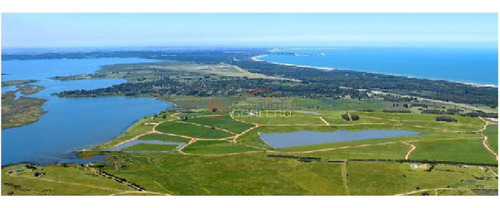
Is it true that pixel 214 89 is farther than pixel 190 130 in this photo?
Yes

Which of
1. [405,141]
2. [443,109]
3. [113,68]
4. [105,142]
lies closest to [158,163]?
[105,142]

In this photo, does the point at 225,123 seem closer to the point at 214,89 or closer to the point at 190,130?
the point at 190,130

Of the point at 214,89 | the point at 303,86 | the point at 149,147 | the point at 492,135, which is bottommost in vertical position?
the point at 492,135

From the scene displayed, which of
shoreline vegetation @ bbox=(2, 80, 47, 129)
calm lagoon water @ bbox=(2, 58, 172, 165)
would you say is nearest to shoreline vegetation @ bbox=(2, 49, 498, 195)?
calm lagoon water @ bbox=(2, 58, 172, 165)

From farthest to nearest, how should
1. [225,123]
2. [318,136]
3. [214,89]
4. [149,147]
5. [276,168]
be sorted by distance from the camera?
[214,89] < [225,123] < [318,136] < [149,147] < [276,168]

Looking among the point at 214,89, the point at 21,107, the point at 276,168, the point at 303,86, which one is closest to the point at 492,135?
the point at 276,168

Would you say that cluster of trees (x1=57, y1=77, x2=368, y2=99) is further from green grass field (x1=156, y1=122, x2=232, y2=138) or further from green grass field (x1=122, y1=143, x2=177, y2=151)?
green grass field (x1=122, y1=143, x2=177, y2=151)

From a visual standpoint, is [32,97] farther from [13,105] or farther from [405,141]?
[405,141]

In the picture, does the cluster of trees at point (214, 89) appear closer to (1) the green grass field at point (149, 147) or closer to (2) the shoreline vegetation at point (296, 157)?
(2) the shoreline vegetation at point (296, 157)
